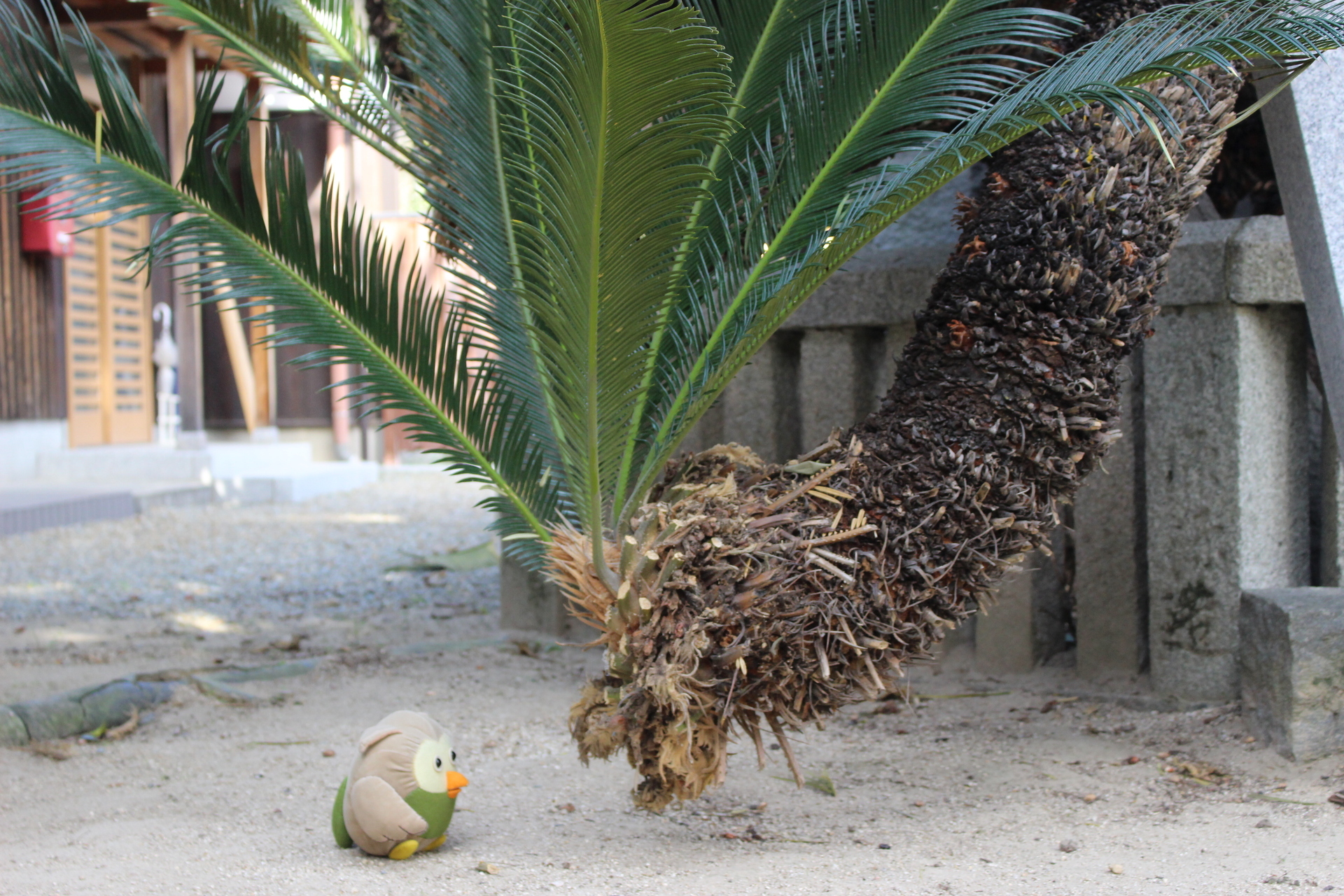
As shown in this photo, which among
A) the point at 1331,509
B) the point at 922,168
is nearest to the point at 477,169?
the point at 922,168

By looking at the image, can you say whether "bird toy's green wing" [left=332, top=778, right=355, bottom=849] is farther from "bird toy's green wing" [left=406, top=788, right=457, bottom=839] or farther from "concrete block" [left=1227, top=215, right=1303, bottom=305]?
"concrete block" [left=1227, top=215, right=1303, bottom=305]

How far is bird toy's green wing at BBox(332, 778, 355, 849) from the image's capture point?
2.21m

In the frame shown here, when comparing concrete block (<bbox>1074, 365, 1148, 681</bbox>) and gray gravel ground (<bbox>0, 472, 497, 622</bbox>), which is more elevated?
concrete block (<bbox>1074, 365, 1148, 681</bbox>)

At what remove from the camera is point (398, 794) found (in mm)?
2109

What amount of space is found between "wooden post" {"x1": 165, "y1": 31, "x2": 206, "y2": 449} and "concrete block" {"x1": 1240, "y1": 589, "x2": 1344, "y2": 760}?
27.8 feet

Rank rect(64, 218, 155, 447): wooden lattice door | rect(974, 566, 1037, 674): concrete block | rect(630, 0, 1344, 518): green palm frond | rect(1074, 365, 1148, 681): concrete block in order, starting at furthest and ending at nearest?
1. rect(64, 218, 155, 447): wooden lattice door
2. rect(974, 566, 1037, 674): concrete block
3. rect(1074, 365, 1148, 681): concrete block
4. rect(630, 0, 1344, 518): green palm frond

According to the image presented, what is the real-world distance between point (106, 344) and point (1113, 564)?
10.1 metres

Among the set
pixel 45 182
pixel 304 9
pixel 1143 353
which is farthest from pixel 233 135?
pixel 1143 353

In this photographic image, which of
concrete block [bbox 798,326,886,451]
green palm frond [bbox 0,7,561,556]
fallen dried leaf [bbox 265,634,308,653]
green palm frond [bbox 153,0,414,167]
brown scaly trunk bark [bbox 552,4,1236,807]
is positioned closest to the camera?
brown scaly trunk bark [bbox 552,4,1236,807]

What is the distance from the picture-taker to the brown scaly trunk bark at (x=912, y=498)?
2002 mm

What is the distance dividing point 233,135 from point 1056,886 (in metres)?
2.23

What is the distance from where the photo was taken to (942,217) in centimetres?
349

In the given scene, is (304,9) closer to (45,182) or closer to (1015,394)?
(45,182)

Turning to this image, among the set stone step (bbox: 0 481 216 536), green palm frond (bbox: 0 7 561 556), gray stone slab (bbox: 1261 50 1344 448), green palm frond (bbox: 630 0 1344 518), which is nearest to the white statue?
stone step (bbox: 0 481 216 536)
